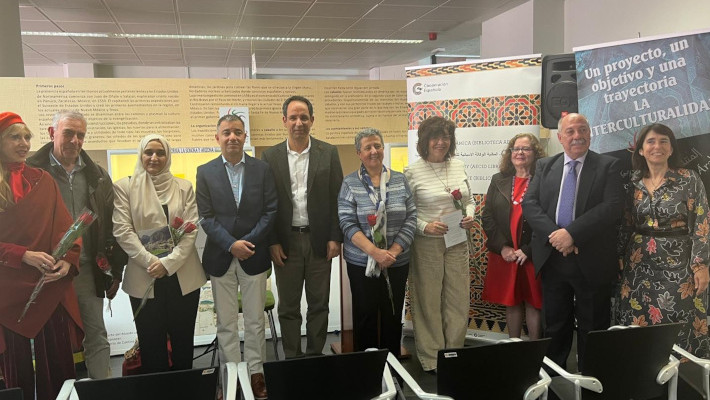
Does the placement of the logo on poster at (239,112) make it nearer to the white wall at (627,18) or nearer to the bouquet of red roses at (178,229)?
the bouquet of red roses at (178,229)

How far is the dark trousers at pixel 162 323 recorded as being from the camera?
2654mm

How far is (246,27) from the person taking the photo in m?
7.19

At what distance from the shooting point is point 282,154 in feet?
9.84

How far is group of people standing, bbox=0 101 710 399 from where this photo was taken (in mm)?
2441

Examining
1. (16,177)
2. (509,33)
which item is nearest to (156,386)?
(16,177)

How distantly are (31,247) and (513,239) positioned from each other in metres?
2.77

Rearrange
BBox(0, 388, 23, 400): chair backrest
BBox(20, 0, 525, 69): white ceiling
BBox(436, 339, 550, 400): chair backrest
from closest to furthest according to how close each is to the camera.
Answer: BBox(0, 388, 23, 400): chair backrest → BBox(436, 339, 550, 400): chair backrest → BBox(20, 0, 525, 69): white ceiling

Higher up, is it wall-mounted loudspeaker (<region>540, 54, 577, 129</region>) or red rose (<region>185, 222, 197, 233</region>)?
wall-mounted loudspeaker (<region>540, 54, 577, 129</region>)

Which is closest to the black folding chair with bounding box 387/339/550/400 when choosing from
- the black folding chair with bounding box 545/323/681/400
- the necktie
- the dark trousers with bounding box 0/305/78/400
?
the black folding chair with bounding box 545/323/681/400

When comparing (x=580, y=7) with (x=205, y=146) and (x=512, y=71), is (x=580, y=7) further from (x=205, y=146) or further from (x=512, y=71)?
(x=205, y=146)

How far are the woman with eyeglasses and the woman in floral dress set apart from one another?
0.96m

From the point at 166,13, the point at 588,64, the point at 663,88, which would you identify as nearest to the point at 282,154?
the point at 588,64

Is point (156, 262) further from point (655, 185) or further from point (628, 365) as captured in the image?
point (655, 185)

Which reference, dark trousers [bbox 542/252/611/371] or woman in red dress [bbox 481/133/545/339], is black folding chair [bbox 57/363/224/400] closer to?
dark trousers [bbox 542/252/611/371]
